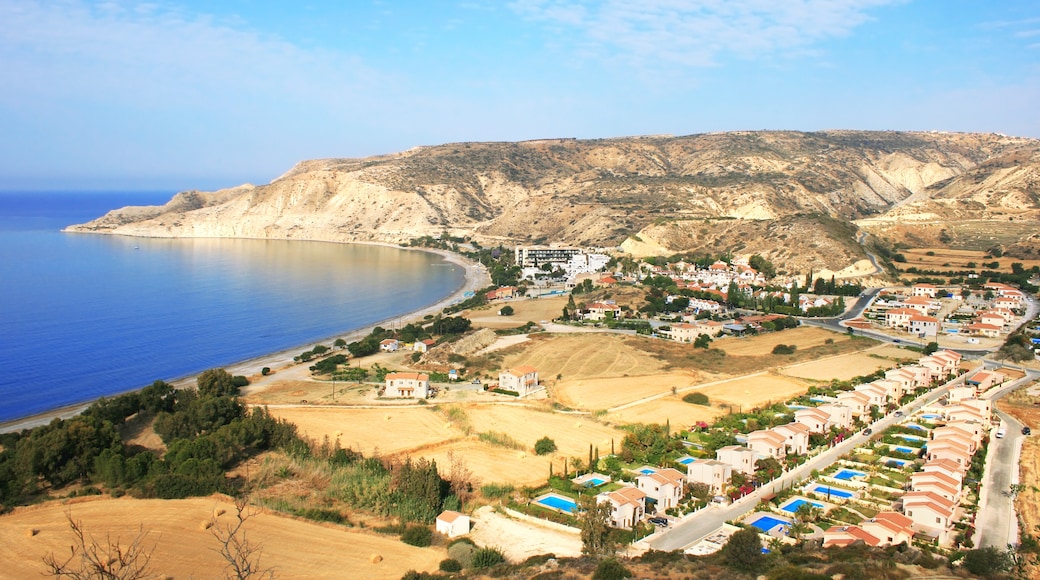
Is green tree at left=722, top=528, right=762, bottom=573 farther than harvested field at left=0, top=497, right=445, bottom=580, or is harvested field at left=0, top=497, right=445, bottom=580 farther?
harvested field at left=0, top=497, right=445, bottom=580

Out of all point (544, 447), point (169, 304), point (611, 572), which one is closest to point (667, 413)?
point (544, 447)

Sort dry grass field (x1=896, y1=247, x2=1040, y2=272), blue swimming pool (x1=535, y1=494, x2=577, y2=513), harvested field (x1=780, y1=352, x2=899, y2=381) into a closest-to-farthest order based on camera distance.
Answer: blue swimming pool (x1=535, y1=494, x2=577, y2=513) → harvested field (x1=780, y1=352, x2=899, y2=381) → dry grass field (x1=896, y1=247, x2=1040, y2=272)

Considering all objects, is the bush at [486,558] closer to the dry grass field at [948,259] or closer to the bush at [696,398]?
the bush at [696,398]

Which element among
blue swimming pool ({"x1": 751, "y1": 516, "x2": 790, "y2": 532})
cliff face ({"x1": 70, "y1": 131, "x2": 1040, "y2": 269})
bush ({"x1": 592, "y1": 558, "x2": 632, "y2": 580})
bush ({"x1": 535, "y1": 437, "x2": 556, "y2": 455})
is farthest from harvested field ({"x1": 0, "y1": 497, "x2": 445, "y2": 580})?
cliff face ({"x1": 70, "y1": 131, "x2": 1040, "y2": 269})

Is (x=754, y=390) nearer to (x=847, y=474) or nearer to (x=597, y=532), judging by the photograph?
(x=847, y=474)

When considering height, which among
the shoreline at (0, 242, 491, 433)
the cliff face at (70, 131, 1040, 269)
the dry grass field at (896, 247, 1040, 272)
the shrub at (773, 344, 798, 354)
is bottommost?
the shoreline at (0, 242, 491, 433)

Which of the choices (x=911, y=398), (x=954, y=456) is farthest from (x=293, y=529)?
(x=911, y=398)

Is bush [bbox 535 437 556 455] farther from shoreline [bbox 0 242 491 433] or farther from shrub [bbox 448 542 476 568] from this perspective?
shoreline [bbox 0 242 491 433]
